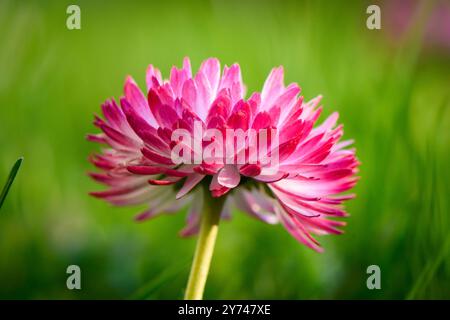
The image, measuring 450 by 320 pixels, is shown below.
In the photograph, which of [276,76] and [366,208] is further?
[366,208]

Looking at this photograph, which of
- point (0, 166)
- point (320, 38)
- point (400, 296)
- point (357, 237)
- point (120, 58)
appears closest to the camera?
point (400, 296)

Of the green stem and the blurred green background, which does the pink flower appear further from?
the blurred green background

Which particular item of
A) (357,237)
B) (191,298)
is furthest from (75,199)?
(191,298)

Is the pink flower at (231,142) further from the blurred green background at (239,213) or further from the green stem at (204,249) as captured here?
the blurred green background at (239,213)

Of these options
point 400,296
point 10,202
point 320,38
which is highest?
point 320,38

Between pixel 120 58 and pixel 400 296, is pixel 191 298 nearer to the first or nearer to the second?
pixel 400 296

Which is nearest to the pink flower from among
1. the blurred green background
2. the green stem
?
the green stem
